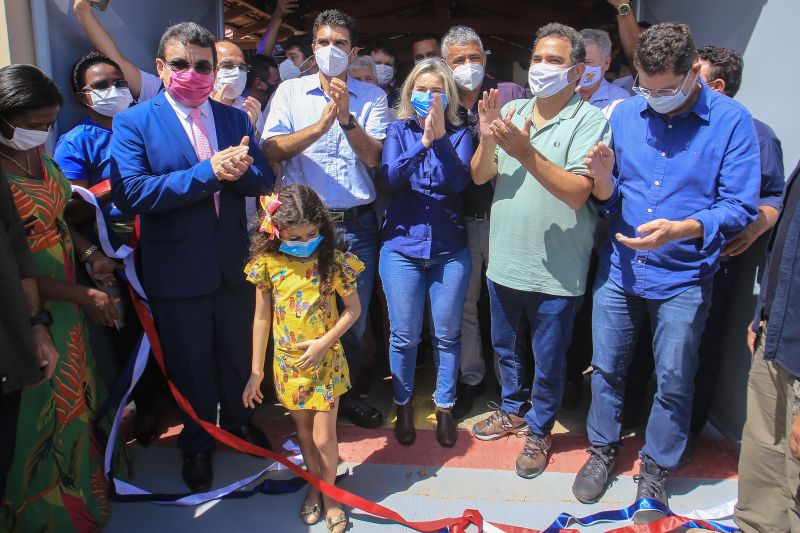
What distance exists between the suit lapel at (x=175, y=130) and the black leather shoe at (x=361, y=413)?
5.46 ft

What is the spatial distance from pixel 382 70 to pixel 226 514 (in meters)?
3.08

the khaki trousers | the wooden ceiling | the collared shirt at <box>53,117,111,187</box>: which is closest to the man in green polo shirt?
the khaki trousers

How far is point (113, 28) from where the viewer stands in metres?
3.76

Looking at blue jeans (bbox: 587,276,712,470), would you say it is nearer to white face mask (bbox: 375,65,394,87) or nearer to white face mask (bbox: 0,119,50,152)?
white face mask (bbox: 375,65,394,87)

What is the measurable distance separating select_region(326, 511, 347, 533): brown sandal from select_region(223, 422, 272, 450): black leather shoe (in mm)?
749

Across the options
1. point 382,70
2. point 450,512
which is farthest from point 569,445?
point 382,70

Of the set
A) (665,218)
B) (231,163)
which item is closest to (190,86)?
(231,163)

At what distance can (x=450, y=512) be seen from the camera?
2.74m

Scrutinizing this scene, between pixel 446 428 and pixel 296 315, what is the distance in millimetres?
1209

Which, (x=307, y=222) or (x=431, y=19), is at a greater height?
(x=431, y=19)

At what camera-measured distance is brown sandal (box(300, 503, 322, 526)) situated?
8.70 feet

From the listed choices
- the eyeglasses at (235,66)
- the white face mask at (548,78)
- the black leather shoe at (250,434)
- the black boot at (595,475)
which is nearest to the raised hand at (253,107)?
the eyeglasses at (235,66)

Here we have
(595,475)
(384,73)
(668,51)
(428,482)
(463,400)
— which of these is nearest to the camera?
(668,51)

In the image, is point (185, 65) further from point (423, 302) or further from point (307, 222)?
point (423, 302)
